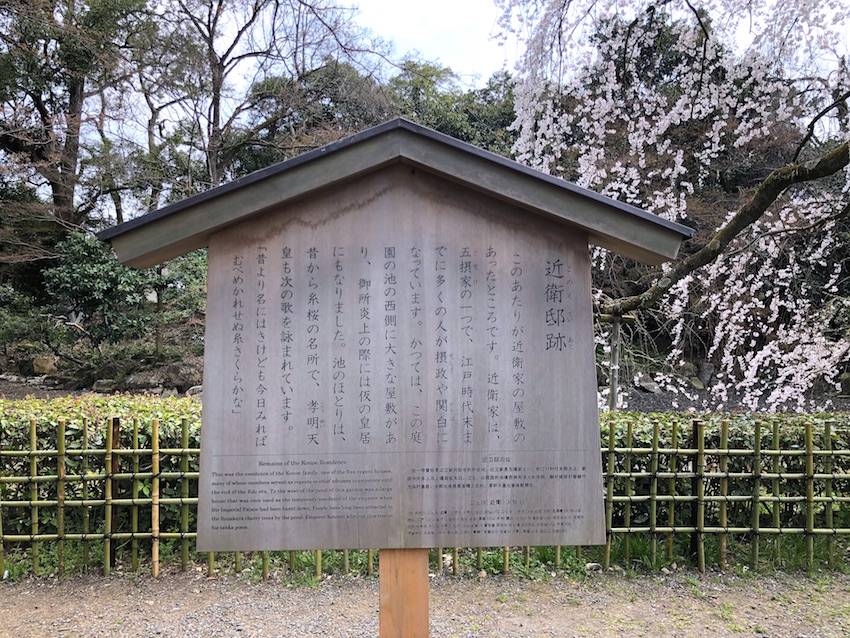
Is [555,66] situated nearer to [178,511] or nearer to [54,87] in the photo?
[178,511]

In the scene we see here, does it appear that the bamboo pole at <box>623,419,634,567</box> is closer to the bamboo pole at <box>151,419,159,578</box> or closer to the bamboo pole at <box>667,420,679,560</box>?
the bamboo pole at <box>667,420,679,560</box>

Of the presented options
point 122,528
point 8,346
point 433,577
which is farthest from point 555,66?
point 8,346

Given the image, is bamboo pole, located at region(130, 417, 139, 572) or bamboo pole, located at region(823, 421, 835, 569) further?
bamboo pole, located at region(823, 421, 835, 569)

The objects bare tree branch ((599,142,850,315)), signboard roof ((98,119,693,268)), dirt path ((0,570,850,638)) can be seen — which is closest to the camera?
signboard roof ((98,119,693,268))

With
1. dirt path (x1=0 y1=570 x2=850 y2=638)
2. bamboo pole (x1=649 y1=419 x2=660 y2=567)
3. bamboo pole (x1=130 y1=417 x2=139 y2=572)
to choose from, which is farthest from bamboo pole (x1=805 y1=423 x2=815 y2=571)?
bamboo pole (x1=130 y1=417 x2=139 y2=572)

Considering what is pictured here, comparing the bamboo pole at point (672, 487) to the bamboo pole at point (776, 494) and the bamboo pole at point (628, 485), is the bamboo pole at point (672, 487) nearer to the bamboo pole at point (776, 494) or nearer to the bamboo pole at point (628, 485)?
the bamboo pole at point (628, 485)

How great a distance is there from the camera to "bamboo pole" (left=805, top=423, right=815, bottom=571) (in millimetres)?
4070

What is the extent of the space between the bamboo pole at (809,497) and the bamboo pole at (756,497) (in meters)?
0.34

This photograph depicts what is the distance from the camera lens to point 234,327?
7.44 feet

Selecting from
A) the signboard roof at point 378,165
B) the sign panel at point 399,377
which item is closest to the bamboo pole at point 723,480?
the sign panel at point 399,377

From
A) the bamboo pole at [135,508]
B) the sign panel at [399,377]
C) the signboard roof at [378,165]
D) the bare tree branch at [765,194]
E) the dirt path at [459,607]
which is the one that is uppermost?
the bare tree branch at [765,194]

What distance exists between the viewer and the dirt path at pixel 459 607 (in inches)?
134

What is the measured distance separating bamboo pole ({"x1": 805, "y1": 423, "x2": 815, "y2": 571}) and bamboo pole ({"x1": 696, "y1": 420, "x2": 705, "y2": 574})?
2.48 feet

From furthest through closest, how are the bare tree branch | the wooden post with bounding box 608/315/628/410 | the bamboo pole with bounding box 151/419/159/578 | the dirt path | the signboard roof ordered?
the wooden post with bounding box 608/315/628/410
the bamboo pole with bounding box 151/419/159/578
the bare tree branch
the dirt path
the signboard roof
